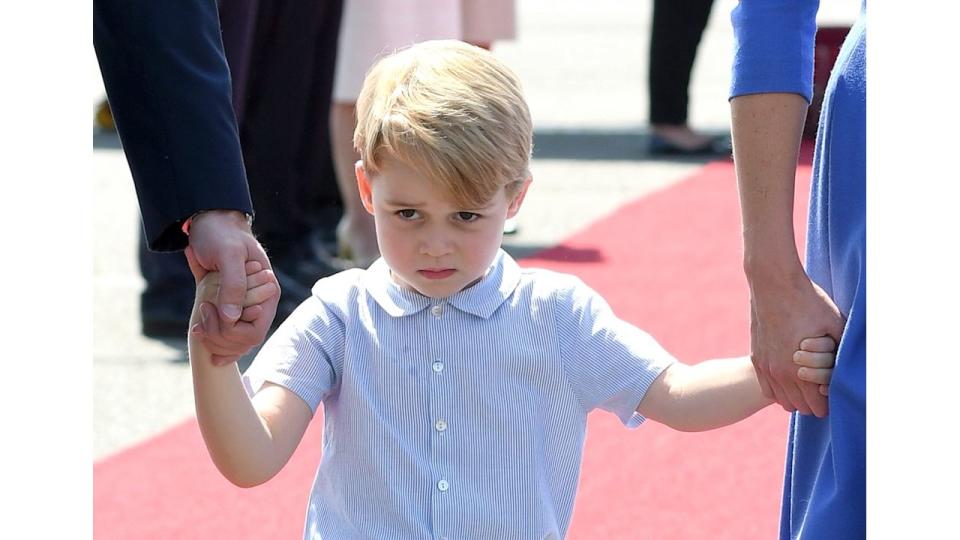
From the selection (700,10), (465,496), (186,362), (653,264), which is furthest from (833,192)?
(700,10)

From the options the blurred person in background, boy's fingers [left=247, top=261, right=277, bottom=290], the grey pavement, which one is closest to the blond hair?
boy's fingers [left=247, top=261, right=277, bottom=290]

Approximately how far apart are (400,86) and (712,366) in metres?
0.57

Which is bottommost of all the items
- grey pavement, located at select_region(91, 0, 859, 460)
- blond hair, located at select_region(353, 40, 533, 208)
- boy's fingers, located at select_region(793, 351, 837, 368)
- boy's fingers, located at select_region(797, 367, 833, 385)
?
grey pavement, located at select_region(91, 0, 859, 460)

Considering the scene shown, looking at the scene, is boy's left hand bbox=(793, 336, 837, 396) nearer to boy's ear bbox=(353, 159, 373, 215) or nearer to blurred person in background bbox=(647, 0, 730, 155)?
boy's ear bbox=(353, 159, 373, 215)

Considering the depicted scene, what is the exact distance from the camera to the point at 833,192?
2180mm

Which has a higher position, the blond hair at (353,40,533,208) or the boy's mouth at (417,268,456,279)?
the blond hair at (353,40,533,208)

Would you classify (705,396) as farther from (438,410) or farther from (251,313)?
(251,313)

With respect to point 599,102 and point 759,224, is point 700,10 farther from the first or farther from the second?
point 759,224

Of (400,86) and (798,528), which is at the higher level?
(400,86)

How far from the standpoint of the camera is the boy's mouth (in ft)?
7.63

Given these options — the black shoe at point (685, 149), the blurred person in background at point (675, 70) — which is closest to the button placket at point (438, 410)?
the blurred person in background at point (675, 70)

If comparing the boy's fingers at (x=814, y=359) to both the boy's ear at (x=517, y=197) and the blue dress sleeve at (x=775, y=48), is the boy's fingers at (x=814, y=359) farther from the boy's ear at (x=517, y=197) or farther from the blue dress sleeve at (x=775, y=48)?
the boy's ear at (x=517, y=197)

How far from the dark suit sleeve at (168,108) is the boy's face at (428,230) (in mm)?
272

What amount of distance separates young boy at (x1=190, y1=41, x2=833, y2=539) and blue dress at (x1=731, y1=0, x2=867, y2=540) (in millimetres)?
190
